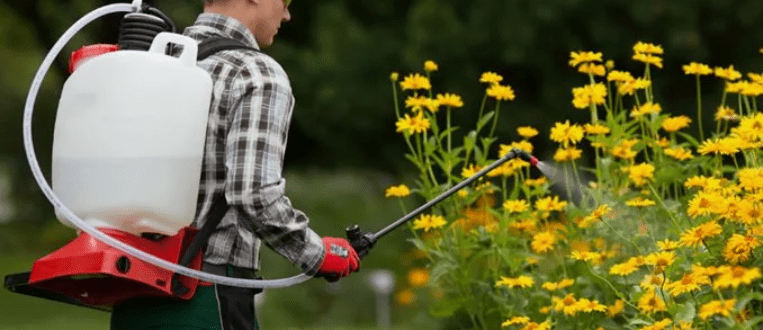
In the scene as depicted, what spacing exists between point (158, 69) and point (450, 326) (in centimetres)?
286

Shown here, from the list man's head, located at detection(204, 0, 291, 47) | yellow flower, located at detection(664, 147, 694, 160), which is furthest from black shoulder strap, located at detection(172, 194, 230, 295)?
Result: yellow flower, located at detection(664, 147, 694, 160)

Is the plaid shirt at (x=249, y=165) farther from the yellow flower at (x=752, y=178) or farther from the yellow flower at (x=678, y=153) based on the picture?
the yellow flower at (x=678, y=153)

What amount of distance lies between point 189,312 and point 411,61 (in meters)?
7.68

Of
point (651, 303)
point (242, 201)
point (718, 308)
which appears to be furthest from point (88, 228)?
point (651, 303)

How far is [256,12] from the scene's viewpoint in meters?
3.49

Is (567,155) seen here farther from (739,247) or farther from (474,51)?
(474,51)

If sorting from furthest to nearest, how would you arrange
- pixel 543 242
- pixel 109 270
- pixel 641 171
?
pixel 543 242
pixel 641 171
pixel 109 270

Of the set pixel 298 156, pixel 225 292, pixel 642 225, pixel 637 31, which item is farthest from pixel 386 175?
pixel 225 292

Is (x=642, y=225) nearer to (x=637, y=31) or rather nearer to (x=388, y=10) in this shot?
(x=637, y=31)

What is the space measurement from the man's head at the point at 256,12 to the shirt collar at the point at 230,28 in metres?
0.01

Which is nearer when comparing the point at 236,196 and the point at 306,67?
the point at 236,196

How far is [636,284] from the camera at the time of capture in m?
4.56

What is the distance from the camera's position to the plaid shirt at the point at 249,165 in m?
3.22

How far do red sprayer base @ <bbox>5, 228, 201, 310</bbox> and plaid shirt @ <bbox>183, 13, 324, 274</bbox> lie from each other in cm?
10
